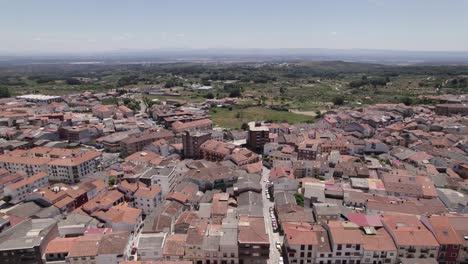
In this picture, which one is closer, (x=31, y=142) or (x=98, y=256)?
(x=98, y=256)

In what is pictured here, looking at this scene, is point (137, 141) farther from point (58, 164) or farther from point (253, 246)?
point (253, 246)

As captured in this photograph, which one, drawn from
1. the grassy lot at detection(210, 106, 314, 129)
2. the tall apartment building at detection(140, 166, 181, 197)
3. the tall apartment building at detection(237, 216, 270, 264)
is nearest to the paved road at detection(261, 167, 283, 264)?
the tall apartment building at detection(237, 216, 270, 264)

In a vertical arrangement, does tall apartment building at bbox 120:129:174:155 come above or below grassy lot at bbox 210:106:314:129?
above

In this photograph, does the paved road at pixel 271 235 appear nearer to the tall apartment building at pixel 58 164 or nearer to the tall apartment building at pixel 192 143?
the tall apartment building at pixel 192 143

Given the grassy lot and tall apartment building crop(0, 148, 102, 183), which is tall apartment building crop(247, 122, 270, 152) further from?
tall apartment building crop(0, 148, 102, 183)

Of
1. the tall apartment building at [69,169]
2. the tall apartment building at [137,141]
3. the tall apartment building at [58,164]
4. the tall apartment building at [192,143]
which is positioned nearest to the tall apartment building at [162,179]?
the tall apartment building at [69,169]

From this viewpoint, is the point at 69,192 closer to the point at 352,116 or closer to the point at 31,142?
the point at 31,142

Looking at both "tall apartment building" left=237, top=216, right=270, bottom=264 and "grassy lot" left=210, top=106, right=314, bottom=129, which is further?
"grassy lot" left=210, top=106, right=314, bottom=129

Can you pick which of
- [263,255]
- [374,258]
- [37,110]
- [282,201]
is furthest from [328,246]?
[37,110]
